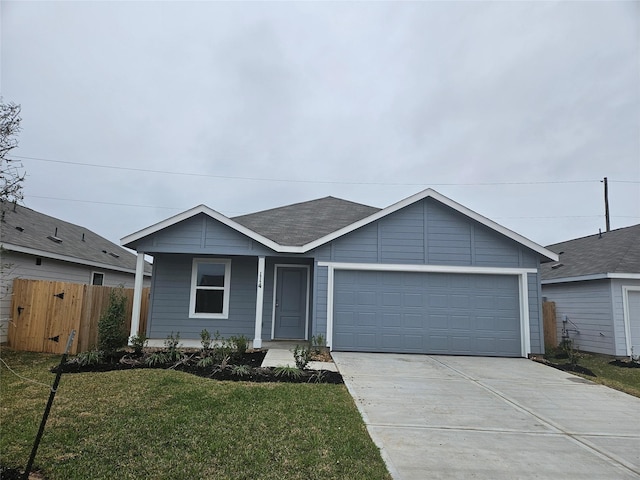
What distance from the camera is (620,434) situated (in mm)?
4836

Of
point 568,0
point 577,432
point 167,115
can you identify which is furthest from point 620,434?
point 167,115

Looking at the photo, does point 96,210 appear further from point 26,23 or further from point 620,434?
point 620,434

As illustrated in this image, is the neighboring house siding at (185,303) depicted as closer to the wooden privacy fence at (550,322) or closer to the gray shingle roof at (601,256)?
the wooden privacy fence at (550,322)

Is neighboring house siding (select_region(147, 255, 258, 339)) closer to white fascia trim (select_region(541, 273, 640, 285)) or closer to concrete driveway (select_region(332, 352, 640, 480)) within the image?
concrete driveway (select_region(332, 352, 640, 480))

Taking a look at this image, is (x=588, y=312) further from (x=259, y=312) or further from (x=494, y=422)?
(x=259, y=312)

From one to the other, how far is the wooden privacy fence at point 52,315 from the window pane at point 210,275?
8.58 ft

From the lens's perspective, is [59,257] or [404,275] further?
[59,257]

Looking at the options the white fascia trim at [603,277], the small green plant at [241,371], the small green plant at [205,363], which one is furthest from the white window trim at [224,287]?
the white fascia trim at [603,277]

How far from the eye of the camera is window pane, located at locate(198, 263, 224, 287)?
1126 centimetres

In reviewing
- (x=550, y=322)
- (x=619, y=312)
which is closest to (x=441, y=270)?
(x=550, y=322)

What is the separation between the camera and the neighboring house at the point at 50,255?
32.8ft

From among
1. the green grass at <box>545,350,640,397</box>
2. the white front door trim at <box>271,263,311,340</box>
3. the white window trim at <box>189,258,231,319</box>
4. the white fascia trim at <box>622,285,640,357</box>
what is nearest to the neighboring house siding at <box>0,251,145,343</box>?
the white window trim at <box>189,258,231,319</box>

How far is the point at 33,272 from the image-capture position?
36.9ft

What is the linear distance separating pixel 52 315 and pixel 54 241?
494 centimetres
